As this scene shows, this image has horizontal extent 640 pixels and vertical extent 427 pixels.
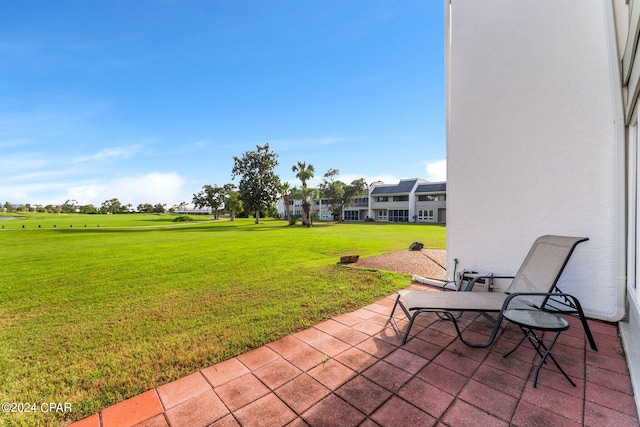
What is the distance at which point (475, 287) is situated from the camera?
15.7 feet

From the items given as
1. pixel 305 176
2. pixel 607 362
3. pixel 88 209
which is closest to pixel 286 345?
pixel 607 362

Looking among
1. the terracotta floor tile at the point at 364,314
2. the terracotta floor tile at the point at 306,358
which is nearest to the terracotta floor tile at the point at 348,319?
the terracotta floor tile at the point at 364,314

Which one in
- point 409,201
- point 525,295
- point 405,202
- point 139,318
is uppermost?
point 409,201

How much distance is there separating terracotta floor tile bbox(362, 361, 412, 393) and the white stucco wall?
3.32 metres

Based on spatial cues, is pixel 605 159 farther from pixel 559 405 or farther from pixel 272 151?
pixel 272 151

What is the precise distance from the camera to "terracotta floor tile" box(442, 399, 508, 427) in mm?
1783

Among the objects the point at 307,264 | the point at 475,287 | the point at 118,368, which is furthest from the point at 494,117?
the point at 118,368

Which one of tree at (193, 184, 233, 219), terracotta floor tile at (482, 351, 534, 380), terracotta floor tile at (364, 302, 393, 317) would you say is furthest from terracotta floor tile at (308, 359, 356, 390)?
tree at (193, 184, 233, 219)

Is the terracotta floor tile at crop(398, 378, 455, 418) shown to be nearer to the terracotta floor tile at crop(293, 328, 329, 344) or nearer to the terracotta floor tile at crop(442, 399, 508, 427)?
the terracotta floor tile at crop(442, 399, 508, 427)

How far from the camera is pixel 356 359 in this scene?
2654mm

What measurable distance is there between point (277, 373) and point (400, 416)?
1.16 metres

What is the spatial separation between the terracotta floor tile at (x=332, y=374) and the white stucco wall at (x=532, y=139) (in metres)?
3.66

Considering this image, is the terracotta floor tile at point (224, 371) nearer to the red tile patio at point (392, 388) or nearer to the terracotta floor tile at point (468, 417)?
the red tile patio at point (392, 388)

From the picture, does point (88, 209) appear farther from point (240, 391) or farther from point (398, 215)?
point (240, 391)
